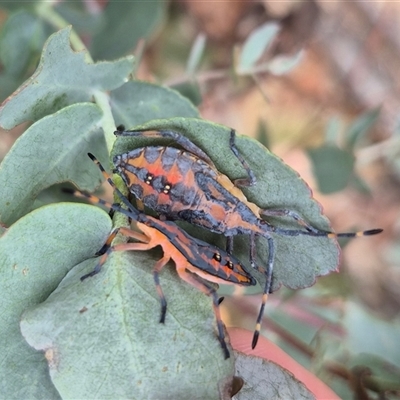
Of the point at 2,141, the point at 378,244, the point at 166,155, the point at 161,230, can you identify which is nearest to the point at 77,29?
the point at 2,141

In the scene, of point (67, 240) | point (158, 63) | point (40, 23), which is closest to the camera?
point (67, 240)

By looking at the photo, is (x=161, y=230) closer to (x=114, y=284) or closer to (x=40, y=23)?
(x=114, y=284)

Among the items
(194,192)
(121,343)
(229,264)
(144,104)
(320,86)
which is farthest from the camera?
(320,86)

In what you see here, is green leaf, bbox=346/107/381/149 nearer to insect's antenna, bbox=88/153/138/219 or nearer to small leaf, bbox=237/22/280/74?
small leaf, bbox=237/22/280/74

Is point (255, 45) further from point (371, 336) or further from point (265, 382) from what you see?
point (265, 382)

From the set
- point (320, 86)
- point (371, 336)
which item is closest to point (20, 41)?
point (371, 336)

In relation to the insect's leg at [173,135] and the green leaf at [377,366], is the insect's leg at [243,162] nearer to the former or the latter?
the insect's leg at [173,135]
